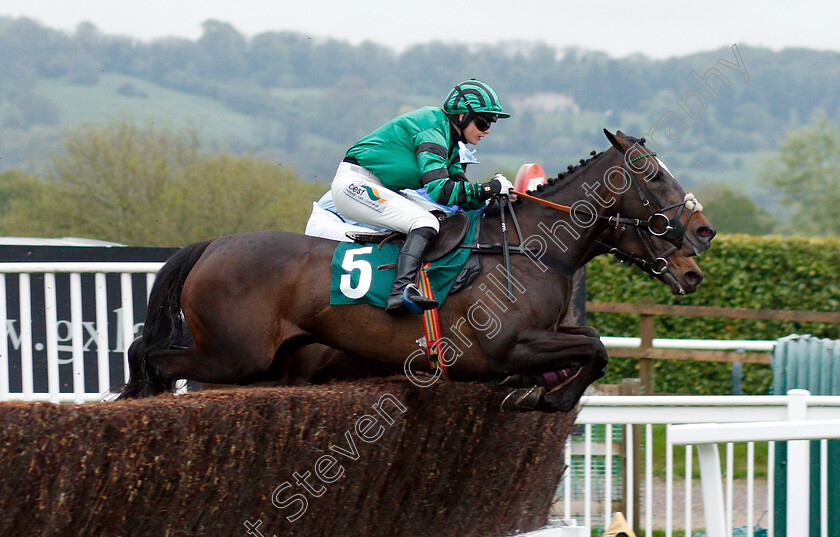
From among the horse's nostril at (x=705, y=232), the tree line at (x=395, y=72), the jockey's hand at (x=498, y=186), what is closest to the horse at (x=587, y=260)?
the horse's nostril at (x=705, y=232)

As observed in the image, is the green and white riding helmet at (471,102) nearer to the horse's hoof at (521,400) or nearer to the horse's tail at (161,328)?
the horse's hoof at (521,400)

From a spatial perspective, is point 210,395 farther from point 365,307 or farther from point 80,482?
point 365,307

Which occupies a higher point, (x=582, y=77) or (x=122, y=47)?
(x=122, y=47)

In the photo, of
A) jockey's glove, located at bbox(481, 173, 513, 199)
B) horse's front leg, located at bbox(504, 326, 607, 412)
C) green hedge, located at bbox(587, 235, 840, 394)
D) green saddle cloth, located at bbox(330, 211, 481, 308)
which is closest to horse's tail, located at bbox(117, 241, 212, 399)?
green saddle cloth, located at bbox(330, 211, 481, 308)

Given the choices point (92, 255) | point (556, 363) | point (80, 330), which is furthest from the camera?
point (92, 255)

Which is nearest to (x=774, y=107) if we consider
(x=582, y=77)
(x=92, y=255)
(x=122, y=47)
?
(x=582, y=77)

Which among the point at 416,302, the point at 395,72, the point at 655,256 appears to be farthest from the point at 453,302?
the point at 395,72

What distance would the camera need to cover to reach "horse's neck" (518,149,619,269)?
14.2 ft

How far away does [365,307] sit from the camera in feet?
13.6

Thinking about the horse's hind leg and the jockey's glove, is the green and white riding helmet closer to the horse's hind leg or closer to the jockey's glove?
the jockey's glove

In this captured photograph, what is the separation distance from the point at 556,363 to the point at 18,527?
Result: 2239 mm

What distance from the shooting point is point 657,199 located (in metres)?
4.29

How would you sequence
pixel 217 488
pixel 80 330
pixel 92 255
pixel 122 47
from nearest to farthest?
pixel 217 488, pixel 80 330, pixel 92 255, pixel 122 47

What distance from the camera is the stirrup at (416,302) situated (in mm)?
3945
